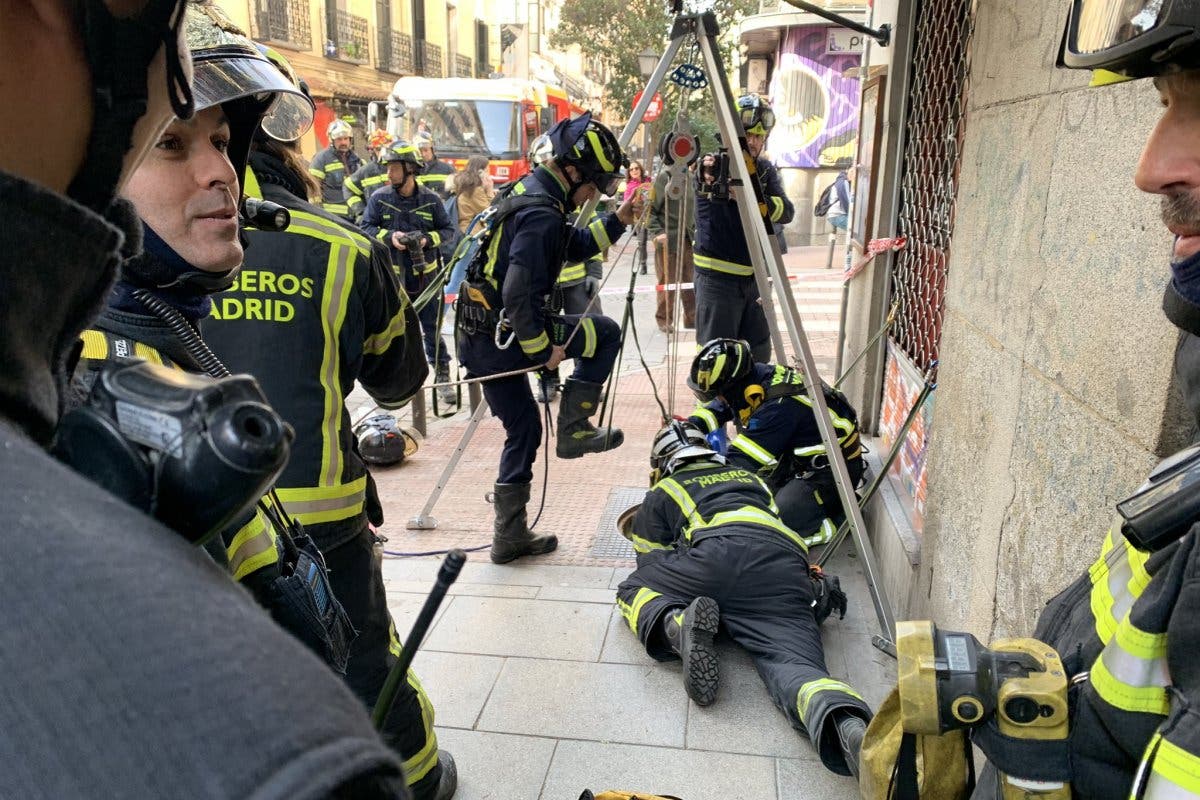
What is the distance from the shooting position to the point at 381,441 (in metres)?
5.65

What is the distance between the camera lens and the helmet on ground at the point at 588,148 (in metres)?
4.03

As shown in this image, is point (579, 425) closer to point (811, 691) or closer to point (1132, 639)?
point (811, 691)

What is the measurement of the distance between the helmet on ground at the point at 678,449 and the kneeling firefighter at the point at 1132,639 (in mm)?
2536

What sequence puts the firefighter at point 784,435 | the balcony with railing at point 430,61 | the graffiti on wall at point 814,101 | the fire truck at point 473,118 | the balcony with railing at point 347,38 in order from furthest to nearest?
the balcony with railing at point 430,61, the balcony with railing at point 347,38, the graffiti on wall at point 814,101, the fire truck at point 473,118, the firefighter at point 784,435

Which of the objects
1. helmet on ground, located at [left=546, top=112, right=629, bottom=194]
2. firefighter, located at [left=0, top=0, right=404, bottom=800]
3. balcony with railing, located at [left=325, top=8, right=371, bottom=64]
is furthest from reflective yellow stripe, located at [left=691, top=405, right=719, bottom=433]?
balcony with railing, located at [left=325, top=8, right=371, bottom=64]

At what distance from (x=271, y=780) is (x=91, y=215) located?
1.24ft

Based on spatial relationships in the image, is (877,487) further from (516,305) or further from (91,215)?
(91,215)

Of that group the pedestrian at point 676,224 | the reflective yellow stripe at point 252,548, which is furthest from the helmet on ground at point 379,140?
the reflective yellow stripe at point 252,548

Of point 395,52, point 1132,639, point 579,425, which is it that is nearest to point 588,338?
point 579,425

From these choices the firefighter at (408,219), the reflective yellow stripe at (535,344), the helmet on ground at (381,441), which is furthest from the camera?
the firefighter at (408,219)

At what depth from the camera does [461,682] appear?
3.29 meters

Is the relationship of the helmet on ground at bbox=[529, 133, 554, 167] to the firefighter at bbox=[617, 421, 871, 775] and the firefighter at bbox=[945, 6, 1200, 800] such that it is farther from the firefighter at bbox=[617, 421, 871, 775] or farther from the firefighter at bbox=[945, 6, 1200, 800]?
the firefighter at bbox=[945, 6, 1200, 800]

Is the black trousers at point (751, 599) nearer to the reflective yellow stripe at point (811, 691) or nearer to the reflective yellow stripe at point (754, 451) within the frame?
the reflective yellow stripe at point (811, 691)

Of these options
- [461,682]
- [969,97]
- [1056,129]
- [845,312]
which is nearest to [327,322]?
[461,682]
